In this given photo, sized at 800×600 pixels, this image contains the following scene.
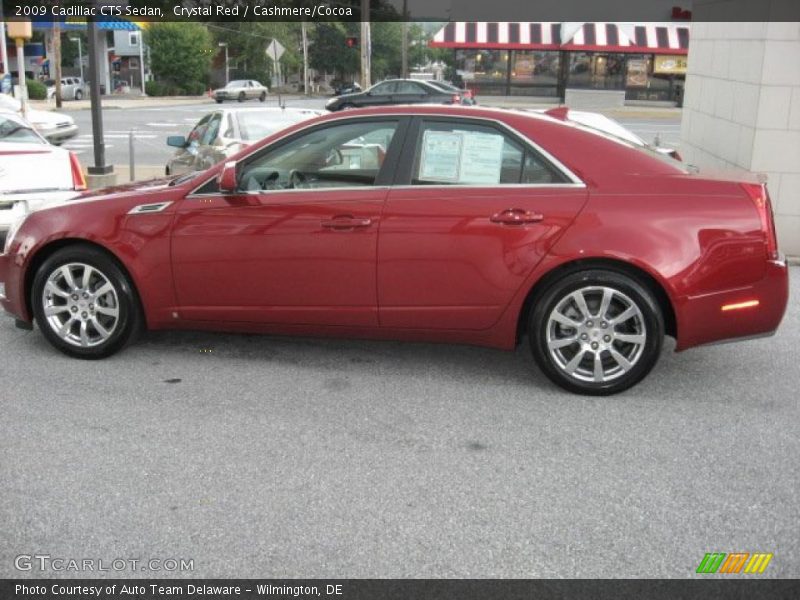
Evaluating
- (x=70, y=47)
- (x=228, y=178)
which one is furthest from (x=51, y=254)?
(x=70, y=47)

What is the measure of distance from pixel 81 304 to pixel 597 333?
123 inches

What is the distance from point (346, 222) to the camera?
206 inches

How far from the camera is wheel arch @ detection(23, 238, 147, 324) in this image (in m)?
5.63

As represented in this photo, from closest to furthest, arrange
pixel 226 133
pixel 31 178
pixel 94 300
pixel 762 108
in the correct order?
pixel 94 300
pixel 31 178
pixel 762 108
pixel 226 133

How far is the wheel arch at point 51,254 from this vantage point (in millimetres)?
5633

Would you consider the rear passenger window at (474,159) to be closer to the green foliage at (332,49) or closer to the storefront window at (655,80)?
the storefront window at (655,80)

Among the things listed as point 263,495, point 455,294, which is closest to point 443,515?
point 263,495

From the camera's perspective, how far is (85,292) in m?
5.68

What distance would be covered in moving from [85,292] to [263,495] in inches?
95.7

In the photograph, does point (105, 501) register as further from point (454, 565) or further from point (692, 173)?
point (692, 173)

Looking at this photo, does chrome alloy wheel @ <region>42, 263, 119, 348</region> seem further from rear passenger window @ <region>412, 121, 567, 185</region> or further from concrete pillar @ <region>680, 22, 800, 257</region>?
concrete pillar @ <region>680, 22, 800, 257</region>

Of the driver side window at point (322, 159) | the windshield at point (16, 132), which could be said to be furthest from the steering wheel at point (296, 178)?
the windshield at point (16, 132)

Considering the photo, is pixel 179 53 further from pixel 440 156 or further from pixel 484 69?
pixel 440 156
